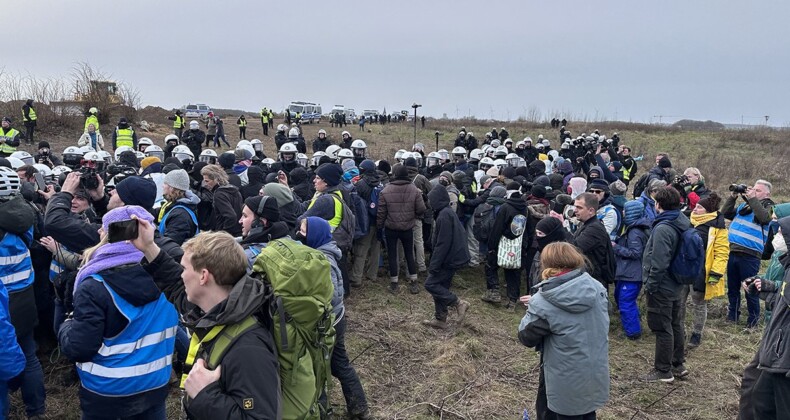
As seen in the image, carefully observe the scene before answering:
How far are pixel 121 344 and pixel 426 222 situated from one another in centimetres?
616

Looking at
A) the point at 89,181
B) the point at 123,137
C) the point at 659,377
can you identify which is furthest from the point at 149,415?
the point at 123,137

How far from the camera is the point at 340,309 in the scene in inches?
155

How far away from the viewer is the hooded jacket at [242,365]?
1844 millimetres

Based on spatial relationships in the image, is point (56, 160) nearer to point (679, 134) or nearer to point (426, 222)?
point (426, 222)

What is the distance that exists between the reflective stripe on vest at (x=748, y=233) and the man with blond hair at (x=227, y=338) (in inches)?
264

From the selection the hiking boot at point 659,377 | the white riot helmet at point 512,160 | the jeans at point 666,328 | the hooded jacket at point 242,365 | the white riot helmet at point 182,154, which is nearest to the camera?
the hooded jacket at point 242,365

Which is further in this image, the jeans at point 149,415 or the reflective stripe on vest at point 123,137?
the reflective stripe on vest at point 123,137

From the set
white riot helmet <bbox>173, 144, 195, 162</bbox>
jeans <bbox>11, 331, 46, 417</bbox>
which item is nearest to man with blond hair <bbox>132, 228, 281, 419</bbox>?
jeans <bbox>11, 331, 46, 417</bbox>

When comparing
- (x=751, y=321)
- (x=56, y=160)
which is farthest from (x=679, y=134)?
(x=56, y=160)

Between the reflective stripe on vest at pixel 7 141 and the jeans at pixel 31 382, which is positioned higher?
the reflective stripe on vest at pixel 7 141

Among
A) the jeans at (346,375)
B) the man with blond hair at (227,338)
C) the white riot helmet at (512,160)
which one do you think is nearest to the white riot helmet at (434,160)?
the white riot helmet at (512,160)

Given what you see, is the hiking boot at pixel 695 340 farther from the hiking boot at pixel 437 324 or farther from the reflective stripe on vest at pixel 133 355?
the reflective stripe on vest at pixel 133 355

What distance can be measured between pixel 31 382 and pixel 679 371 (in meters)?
6.06

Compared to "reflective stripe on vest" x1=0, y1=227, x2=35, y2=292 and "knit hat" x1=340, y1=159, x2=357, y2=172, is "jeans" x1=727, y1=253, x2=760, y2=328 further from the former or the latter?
"reflective stripe on vest" x1=0, y1=227, x2=35, y2=292
